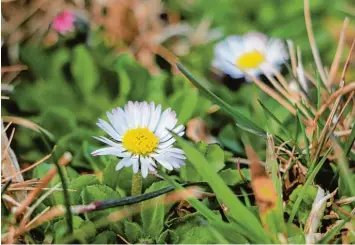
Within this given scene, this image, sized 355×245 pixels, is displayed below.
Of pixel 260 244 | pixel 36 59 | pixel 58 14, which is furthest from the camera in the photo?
pixel 58 14

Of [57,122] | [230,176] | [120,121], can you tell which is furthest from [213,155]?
[57,122]

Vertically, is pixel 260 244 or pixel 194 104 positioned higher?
pixel 194 104

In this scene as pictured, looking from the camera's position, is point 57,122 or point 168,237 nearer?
point 168,237

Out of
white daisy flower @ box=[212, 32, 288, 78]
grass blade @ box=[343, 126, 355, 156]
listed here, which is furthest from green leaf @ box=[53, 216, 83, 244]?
white daisy flower @ box=[212, 32, 288, 78]

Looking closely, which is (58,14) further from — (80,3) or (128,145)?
(128,145)

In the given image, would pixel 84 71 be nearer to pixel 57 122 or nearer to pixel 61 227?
pixel 57 122

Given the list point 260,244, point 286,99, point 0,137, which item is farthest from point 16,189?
point 286,99

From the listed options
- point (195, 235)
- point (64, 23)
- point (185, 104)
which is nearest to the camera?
point (195, 235)
